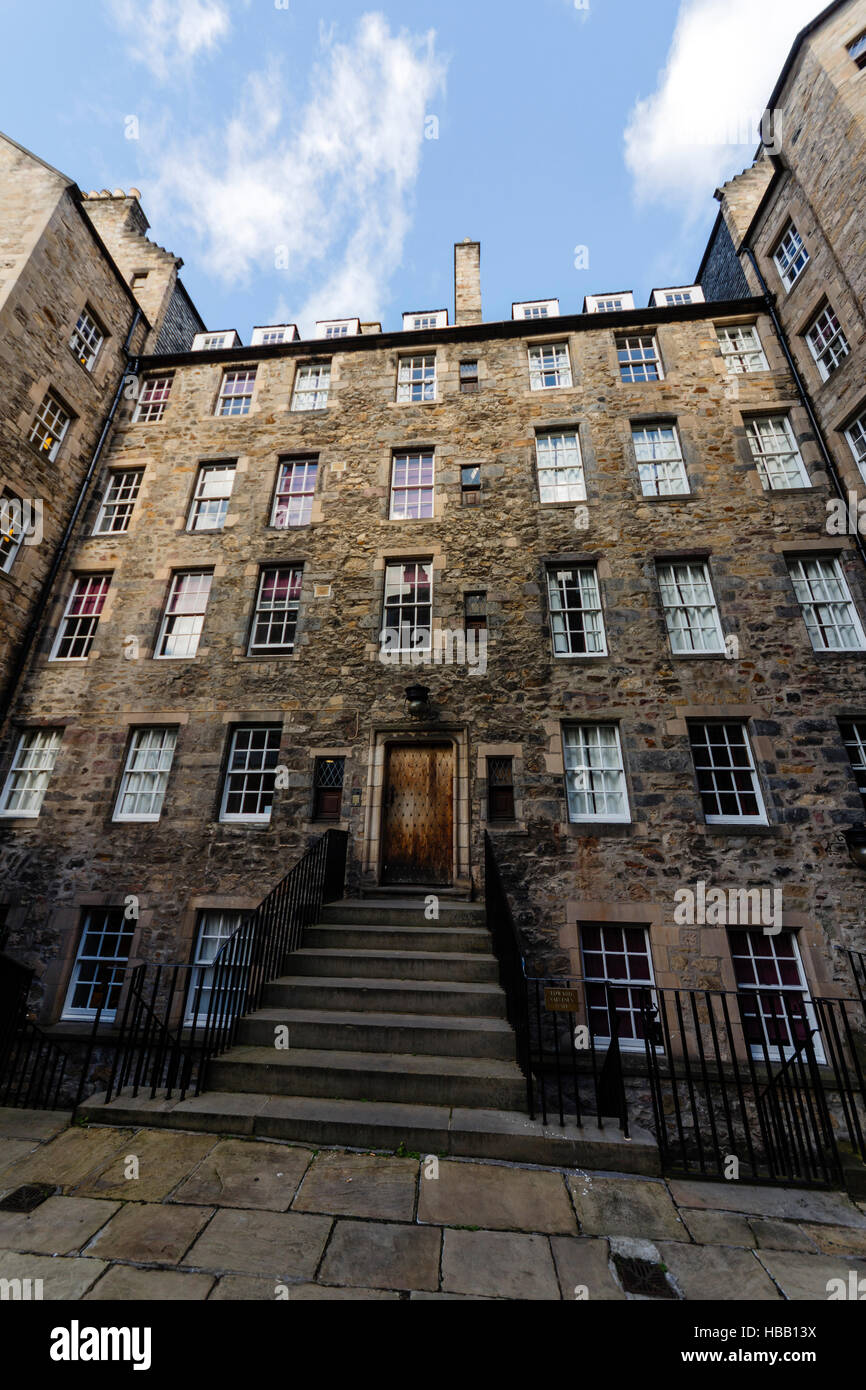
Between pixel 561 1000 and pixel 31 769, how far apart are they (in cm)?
1064

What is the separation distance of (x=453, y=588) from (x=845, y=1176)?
9628 mm

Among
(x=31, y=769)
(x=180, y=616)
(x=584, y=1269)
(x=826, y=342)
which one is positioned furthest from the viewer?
(x=180, y=616)

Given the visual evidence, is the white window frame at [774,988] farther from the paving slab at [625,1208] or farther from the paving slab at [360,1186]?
the paving slab at [360,1186]

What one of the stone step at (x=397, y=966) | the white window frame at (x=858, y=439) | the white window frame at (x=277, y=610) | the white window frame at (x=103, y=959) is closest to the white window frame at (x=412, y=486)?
the white window frame at (x=277, y=610)

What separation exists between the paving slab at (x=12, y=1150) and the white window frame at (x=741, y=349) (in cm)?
1747

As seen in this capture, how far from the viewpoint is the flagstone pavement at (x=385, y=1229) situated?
343 cm

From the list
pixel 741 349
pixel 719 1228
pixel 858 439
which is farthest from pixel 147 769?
pixel 741 349

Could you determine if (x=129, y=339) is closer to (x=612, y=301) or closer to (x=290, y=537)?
(x=290, y=537)

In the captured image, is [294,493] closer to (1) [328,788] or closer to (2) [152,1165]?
(1) [328,788]

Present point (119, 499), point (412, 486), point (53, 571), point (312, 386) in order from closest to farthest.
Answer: point (53, 571)
point (412, 486)
point (119, 499)
point (312, 386)

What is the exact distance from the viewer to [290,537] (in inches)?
479

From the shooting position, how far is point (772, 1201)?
466 centimetres

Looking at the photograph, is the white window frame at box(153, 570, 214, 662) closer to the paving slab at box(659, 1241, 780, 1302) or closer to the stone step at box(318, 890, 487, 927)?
the stone step at box(318, 890, 487, 927)
